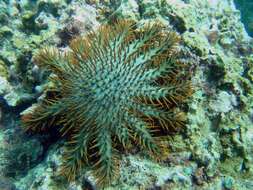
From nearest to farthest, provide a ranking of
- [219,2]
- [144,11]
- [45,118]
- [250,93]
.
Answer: [45,118]
[250,93]
[144,11]
[219,2]

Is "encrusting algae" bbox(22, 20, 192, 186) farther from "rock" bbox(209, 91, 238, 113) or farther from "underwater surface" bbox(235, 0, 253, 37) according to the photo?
"underwater surface" bbox(235, 0, 253, 37)

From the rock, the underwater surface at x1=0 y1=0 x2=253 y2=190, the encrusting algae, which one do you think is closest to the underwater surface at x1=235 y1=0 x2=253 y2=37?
the underwater surface at x1=0 y1=0 x2=253 y2=190

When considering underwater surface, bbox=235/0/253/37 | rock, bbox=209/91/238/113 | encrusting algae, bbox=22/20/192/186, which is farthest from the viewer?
underwater surface, bbox=235/0/253/37

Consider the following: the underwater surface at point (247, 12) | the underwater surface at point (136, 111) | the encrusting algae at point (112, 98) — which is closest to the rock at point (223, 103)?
the underwater surface at point (136, 111)

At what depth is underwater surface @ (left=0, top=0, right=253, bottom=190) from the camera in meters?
3.38

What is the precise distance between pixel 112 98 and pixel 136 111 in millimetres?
279

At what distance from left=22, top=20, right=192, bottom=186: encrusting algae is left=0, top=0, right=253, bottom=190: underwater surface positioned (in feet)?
0.04

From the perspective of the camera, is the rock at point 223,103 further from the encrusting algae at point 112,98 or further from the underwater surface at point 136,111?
the encrusting algae at point 112,98

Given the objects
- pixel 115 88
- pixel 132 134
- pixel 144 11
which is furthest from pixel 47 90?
pixel 144 11

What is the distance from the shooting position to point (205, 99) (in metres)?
3.97

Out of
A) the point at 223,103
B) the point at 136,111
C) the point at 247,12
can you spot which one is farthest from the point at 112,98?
the point at 247,12

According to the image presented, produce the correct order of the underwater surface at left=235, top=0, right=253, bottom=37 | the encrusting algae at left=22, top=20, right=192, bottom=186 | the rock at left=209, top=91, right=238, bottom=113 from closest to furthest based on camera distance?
the encrusting algae at left=22, top=20, right=192, bottom=186
the rock at left=209, top=91, right=238, bottom=113
the underwater surface at left=235, top=0, right=253, bottom=37

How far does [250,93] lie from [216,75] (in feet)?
1.92

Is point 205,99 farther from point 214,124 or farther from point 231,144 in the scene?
point 231,144
